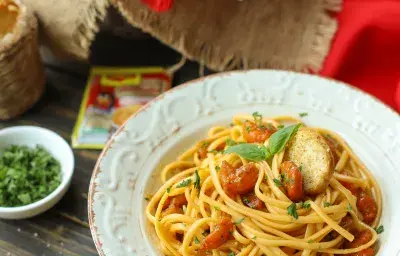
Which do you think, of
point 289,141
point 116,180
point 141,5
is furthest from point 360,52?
point 116,180

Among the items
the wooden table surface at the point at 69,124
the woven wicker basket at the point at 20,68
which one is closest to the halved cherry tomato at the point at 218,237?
the wooden table surface at the point at 69,124

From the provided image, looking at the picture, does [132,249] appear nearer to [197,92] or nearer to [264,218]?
[264,218]

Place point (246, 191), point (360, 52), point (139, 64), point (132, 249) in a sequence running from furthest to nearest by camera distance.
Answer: point (139, 64), point (360, 52), point (246, 191), point (132, 249)

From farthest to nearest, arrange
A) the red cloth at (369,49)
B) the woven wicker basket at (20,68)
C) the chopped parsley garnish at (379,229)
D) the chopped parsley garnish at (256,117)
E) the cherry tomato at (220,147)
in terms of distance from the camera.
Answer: the red cloth at (369,49), the woven wicker basket at (20,68), the cherry tomato at (220,147), the chopped parsley garnish at (256,117), the chopped parsley garnish at (379,229)

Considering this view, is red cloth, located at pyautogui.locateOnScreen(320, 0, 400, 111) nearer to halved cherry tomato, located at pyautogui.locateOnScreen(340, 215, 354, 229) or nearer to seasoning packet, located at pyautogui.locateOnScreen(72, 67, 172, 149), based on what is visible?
halved cherry tomato, located at pyautogui.locateOnScreen(340, 215, 354, 229)

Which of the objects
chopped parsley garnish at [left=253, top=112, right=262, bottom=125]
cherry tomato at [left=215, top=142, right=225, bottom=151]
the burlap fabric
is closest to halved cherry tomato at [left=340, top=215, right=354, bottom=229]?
chopped parsley garnish at [left=253, top=112, right=262, bottom=125]

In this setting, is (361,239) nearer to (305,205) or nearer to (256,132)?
(305,205)

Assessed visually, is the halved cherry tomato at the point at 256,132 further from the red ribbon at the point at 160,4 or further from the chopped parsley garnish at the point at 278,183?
the red ribbon at the point at 160,4
